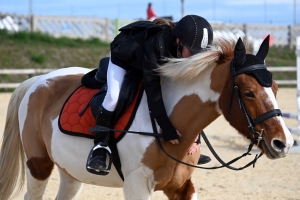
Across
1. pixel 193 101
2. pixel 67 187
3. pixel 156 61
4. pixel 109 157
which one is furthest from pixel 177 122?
pixel 67 187

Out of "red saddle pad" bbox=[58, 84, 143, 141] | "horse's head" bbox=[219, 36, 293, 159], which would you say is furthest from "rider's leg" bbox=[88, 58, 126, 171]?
"horse's head" bbox=[219, 36, 293, 159]

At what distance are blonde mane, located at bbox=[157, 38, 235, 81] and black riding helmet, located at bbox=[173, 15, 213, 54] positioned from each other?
83mm

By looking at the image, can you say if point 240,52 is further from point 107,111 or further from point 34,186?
point 34,186

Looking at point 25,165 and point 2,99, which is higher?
point 25,165

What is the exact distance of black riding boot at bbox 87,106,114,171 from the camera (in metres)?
3.99

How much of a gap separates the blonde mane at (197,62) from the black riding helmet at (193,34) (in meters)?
0.08

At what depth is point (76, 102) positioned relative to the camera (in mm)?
4555

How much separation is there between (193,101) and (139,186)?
75cm

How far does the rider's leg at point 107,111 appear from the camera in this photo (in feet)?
13.1

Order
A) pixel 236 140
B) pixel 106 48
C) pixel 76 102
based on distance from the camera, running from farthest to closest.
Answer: pixel 106 48
pixel 236 140
pixel 76 102

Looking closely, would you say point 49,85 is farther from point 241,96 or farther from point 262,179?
point 262,179

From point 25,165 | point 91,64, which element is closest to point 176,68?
point 25,165

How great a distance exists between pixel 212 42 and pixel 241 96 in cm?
56

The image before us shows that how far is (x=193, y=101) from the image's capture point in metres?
3.87
